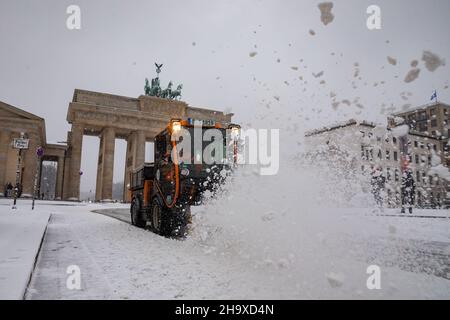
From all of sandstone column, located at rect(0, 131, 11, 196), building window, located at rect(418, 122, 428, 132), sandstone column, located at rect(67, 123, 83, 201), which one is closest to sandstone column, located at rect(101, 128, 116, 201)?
sandstone column, located at rect(67, 123, 83, 201)

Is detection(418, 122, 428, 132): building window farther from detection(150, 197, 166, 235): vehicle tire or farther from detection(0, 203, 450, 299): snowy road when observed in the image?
detection(150, 197, 166, 235): vehicle tire

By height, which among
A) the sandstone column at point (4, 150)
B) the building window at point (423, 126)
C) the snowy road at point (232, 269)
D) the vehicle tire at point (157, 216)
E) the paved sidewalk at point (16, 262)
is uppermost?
the building window at point (423, 126)

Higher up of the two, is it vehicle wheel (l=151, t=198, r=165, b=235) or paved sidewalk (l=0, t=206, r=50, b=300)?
vehicle wheel (l=151, t=198, r=165, b=235)

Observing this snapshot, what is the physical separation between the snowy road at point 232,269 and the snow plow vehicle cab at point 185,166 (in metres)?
1.01

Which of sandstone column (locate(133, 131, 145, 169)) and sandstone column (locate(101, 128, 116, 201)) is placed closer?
sandstone column (locate(101, 128, 116, 201))

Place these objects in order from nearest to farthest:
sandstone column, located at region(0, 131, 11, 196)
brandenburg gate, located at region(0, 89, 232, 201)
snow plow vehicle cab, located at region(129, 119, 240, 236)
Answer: snow plow vehicle cab, located at region(129, 119, 240, 236)
sandstone column, located at region(0, 131, 11, 196)
brandenburg gate, located at region(0, 89, 232, 201)

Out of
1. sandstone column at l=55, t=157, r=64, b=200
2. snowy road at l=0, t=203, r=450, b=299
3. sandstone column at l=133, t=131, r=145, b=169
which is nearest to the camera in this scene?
snowy road at l=0, t=203, r=450, b=299

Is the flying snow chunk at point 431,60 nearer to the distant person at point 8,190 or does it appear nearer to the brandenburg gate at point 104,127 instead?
the brandenburg gate at point 104,127

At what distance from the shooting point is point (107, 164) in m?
50.5

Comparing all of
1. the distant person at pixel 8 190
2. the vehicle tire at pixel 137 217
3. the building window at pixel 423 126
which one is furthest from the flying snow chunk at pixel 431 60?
the building window at pixel 423 126

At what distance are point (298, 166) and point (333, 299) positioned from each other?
5.43 m

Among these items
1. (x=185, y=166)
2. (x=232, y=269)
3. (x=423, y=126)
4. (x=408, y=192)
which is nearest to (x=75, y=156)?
(x=185, y=166)

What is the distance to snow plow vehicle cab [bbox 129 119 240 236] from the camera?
25.5 feet

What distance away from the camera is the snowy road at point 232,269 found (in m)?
3.60
